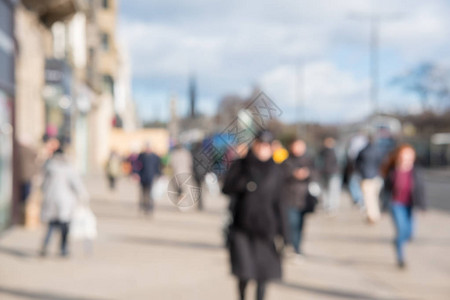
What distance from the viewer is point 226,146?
320 centimetres

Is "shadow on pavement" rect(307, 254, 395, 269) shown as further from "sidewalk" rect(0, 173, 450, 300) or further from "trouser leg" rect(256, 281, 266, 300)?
"trouser leg" rect(256, 281, 266, 300)

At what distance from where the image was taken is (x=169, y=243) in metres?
11.2

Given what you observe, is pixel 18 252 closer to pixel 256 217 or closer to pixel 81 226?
pixel 81 226

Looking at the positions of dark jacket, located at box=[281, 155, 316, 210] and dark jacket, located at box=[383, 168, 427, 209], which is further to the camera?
dark jacket, located at box=[281, 155, 316, 210]

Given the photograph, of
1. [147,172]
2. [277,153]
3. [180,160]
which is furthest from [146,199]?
[277,153]

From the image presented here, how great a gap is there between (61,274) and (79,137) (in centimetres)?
2738

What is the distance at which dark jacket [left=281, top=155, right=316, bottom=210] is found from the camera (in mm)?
9453

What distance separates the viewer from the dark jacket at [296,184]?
9.45 m

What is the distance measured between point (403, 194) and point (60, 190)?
4.26 metres

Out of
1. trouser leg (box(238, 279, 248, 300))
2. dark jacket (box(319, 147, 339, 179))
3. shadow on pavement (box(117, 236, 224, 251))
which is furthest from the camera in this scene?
dark jacket (box(319, 147, 339, 179))

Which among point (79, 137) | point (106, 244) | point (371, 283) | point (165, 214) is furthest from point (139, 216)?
point (79, 137)

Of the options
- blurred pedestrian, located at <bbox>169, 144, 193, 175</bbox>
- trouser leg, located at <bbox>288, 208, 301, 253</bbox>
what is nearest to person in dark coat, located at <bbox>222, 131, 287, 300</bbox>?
trouser leg, located at <bbox>288, 208, 301, 253</bbox>

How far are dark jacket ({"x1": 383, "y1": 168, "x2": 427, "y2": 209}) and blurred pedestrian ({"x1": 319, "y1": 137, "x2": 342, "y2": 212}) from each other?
22.0 feet

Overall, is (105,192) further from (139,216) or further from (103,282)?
(103,282)
